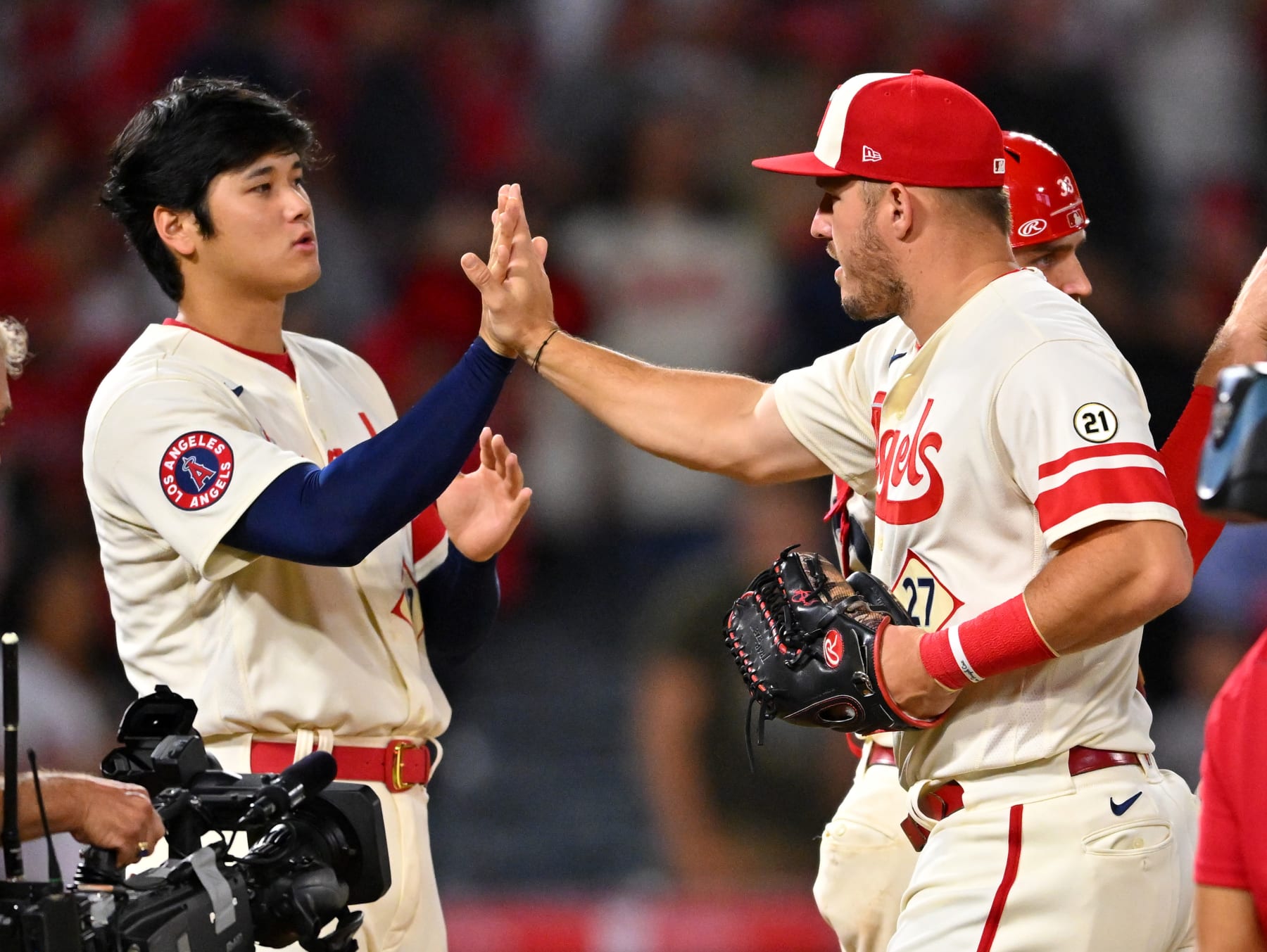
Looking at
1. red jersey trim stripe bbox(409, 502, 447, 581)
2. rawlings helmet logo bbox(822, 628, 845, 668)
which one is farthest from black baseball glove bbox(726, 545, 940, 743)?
red jersey trim stripe bbox(409, 502, 447, 581)

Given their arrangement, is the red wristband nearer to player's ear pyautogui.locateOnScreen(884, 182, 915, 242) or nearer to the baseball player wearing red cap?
the baseball player wearing red cap

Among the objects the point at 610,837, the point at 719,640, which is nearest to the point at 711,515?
the point at 719,640

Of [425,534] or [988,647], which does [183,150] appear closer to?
[425,534]

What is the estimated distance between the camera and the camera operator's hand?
2.41 m

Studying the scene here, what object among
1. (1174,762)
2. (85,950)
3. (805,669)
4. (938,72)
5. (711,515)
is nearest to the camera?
(85,950)

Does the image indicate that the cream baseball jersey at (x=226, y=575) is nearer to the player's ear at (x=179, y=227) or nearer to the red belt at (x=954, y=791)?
the player's ear at (x=179, y=227)

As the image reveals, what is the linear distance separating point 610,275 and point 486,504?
3.75m

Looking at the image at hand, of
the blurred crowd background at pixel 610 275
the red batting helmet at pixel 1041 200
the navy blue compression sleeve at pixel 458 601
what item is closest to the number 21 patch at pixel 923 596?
the navy blue compression sleeve at pixel 458 601

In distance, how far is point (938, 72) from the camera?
7766 millimetres

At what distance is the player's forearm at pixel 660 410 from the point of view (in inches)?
133

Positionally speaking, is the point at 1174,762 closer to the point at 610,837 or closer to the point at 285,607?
the point at 610,837

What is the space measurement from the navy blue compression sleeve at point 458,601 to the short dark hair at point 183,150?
78cm

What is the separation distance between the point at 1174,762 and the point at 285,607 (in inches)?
154

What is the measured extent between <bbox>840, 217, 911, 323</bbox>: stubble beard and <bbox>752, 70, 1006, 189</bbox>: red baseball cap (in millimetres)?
110
